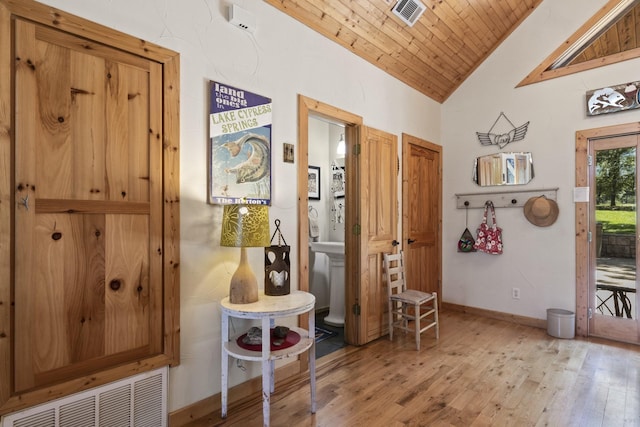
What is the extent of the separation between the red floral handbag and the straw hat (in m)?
0.35

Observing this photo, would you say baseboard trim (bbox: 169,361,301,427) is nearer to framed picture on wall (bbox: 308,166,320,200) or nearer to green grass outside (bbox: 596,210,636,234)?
framed picture on wall (bbox: 308,166,320,200)

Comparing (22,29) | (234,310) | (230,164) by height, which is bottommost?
(234,310)

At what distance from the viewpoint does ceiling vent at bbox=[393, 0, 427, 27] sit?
2891mm

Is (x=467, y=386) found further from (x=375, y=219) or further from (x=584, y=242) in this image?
(x=584, y=242)

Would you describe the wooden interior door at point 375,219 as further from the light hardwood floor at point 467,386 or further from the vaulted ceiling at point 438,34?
the vaulted ceiling at point 438,34

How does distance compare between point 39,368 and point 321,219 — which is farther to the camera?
point 321,219

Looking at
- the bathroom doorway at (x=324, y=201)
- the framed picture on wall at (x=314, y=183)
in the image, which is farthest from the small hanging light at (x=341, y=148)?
the framed picture on wall at (x=314, y=183)

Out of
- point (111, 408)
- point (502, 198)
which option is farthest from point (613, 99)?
point (111, 408)

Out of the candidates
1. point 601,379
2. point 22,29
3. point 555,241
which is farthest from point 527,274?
point 22,29

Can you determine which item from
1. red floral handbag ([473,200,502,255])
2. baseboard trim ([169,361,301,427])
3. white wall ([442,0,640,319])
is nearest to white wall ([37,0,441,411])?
baseboard trim ([169,361,301,427])

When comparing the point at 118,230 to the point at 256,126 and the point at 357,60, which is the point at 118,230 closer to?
the point at 256,126

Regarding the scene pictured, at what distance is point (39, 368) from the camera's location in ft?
4.92

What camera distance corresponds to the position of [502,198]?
395cm

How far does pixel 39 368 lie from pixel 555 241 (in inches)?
171
